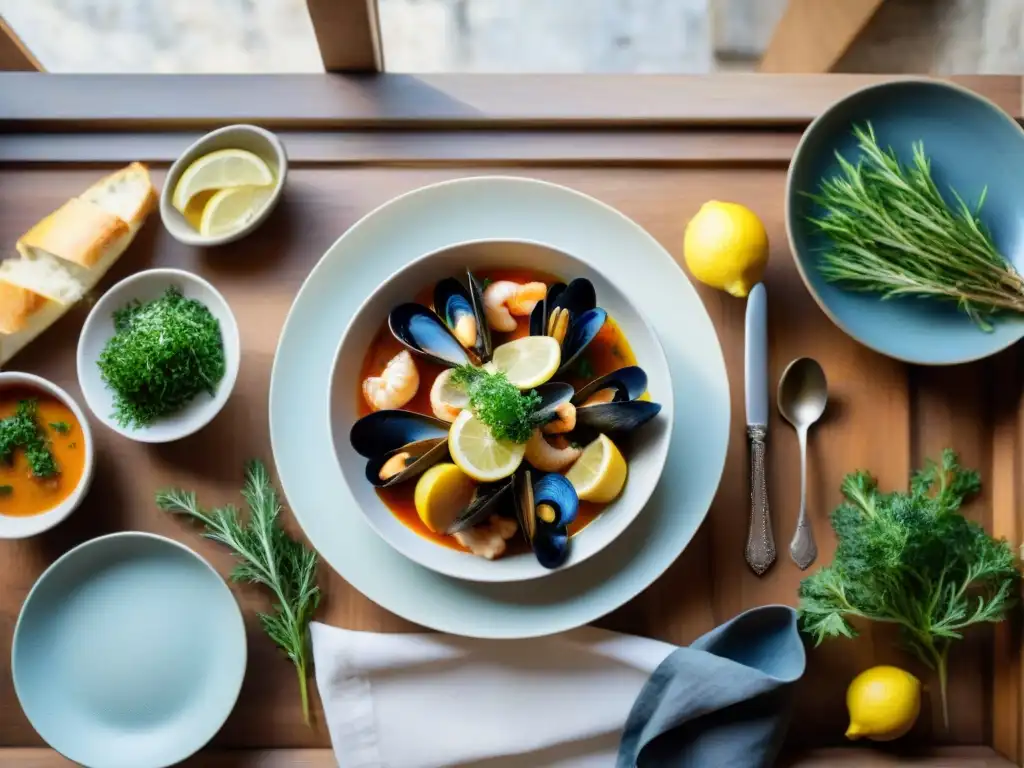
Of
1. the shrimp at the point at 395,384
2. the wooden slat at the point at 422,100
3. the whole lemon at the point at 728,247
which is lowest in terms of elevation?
the shrimp at the point at 395,384

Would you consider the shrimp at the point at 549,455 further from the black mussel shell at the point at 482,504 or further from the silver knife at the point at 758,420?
the silver knife at the point at 758,420

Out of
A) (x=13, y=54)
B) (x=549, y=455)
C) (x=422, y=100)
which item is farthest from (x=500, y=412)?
(x=13, y=54)

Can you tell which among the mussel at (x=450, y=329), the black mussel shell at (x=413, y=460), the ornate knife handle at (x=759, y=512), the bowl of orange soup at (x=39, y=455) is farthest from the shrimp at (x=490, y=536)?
the bowl of orange soup at (x=39, y=455)

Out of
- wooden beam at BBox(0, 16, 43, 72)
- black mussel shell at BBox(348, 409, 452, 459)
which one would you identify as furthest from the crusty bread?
black mussel shell at BBox(348, 409, 452, 459)

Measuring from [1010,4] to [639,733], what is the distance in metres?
1.79

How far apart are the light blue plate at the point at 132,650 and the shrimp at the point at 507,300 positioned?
0.54 meters

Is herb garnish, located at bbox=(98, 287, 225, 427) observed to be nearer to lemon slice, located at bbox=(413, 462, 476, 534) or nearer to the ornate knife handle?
lemon slice, located at bbox=(413, 462, 476, 534)

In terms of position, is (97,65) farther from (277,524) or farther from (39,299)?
(277,524)

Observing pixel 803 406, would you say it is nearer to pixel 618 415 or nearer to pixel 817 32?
pixel 618 415

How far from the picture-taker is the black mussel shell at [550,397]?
116cm

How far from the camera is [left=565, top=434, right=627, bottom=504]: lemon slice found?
3.73 feet

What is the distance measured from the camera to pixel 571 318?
117cm

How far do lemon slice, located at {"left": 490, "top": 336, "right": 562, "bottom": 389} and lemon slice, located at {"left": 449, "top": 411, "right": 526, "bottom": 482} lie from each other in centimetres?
8

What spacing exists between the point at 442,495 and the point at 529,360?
0.22 meters
